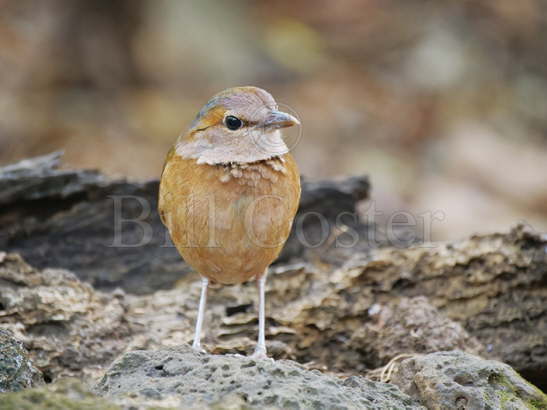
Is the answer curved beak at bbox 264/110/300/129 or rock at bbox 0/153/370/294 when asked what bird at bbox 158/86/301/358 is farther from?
rock at bbox 0/153/370/294

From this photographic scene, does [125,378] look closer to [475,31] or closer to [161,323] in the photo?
[161,323]

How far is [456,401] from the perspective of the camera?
4.66 m

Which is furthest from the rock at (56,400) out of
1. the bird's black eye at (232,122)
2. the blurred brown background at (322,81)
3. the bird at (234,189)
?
the blurred brown background at (322,81)

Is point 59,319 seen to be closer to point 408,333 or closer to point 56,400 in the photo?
point 56,400

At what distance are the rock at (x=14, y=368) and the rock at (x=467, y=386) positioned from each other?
91.9 inches

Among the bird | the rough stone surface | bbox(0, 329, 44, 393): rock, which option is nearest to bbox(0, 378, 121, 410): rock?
bbox(0, 329, 44, 393): rock

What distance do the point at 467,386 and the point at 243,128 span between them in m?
2.42

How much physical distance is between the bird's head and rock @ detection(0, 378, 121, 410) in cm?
235

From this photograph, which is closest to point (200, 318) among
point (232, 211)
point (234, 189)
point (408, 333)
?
point (232, 211)

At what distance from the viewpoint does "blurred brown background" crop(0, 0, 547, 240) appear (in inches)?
489

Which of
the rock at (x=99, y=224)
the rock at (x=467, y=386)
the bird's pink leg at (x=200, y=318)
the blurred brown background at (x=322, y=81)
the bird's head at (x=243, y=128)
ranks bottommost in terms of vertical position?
the rock at (x=467, y=386)

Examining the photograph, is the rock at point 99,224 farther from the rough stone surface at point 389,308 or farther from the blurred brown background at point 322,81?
the blurred brown background at point 322,81

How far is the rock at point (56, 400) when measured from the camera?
362 cm

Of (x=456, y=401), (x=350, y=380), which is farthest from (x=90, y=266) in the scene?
(x=456, y=401)
